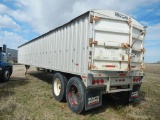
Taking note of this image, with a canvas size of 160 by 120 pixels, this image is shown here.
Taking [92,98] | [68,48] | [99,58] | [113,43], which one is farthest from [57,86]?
[113,43]

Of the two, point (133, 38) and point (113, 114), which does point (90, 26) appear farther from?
point (113, 114)

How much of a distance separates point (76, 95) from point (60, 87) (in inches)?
50.2

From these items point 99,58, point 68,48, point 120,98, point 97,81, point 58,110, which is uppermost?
point 68,48

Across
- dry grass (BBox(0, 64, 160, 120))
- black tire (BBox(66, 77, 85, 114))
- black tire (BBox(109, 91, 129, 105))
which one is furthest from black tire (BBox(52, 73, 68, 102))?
black tire (BBox(109, 91, 129, 105))

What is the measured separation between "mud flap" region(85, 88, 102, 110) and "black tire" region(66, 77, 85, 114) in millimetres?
132

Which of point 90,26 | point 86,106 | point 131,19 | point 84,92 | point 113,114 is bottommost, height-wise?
point 113,114

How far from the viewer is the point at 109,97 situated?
8359 millimetres

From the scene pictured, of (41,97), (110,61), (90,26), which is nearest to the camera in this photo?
(90,26)

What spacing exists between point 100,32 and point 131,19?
1.57 metres

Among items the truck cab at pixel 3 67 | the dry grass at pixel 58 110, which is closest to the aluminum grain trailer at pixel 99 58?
the dry grass at pixel 58 110

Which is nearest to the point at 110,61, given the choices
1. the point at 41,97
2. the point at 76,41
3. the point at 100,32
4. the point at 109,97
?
the point at 100,32

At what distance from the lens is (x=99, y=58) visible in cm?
603

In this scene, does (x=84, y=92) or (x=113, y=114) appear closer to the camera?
(x=84, y=92)

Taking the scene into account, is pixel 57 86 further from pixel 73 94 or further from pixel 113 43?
pixel 113 43
